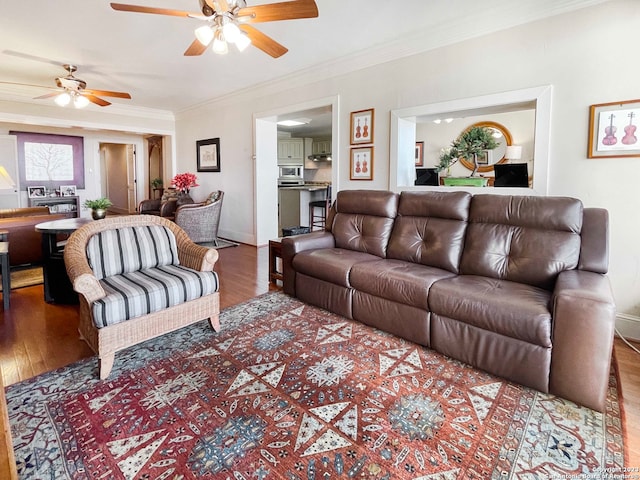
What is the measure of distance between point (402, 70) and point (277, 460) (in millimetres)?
3642

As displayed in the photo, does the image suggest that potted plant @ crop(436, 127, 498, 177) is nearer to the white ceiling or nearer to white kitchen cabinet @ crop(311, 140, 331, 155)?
the white ceiling

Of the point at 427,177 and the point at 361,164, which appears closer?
the point at 427,177

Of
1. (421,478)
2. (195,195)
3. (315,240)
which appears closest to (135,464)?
(421,478)

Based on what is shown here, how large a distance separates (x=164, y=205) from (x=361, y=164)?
3.95m

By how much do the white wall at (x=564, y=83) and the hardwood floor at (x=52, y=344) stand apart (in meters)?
1.01

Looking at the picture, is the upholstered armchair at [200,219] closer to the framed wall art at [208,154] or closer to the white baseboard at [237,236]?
the white baseboard at [237,236]

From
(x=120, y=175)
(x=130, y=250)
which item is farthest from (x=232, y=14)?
(x=120, y=175)

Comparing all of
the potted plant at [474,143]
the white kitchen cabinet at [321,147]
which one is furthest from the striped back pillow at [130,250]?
the white kitchen cabinet at [321,147]

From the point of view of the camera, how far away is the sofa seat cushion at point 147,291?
2018mm

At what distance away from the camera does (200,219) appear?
5535 mm

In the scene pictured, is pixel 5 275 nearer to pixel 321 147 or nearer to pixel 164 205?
pixel 164 205

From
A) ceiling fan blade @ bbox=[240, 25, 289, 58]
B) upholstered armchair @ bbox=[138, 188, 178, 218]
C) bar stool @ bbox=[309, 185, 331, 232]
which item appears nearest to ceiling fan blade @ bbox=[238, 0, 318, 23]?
ceiling fan blade @ bbox=[240, 25, 289, 58]

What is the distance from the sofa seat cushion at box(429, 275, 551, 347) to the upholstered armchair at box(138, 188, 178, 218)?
5.38 metres

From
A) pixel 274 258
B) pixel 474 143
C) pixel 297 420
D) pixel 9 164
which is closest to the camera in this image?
pixel 297 420
